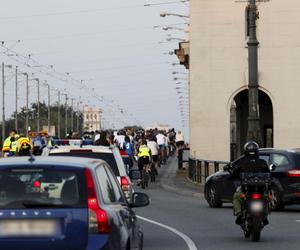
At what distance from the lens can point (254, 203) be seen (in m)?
16.8

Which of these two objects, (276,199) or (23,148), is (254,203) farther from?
(23,148)

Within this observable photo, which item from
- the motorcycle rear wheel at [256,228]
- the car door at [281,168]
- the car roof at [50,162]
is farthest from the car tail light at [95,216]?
the car door at [281,168]

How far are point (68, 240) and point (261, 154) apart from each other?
15.8 m

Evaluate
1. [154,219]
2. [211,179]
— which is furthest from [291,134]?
[154,219]

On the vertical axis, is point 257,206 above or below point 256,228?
above

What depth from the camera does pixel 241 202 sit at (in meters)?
17.3

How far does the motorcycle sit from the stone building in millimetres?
30383

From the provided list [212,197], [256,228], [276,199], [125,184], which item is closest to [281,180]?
[276,199]

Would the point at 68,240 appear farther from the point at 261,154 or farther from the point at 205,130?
the point at 205,130

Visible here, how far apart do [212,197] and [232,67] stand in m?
23.8

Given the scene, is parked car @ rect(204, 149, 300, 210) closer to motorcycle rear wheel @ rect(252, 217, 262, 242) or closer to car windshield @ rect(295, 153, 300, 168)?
car windshield @ rect(295, 153, 300, 168)

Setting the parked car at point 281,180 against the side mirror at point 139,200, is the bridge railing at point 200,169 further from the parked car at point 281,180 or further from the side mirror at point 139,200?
the side mirror at point 139,200

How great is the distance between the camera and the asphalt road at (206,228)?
1595 cm

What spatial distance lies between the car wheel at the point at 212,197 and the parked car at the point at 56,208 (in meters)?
15.2
